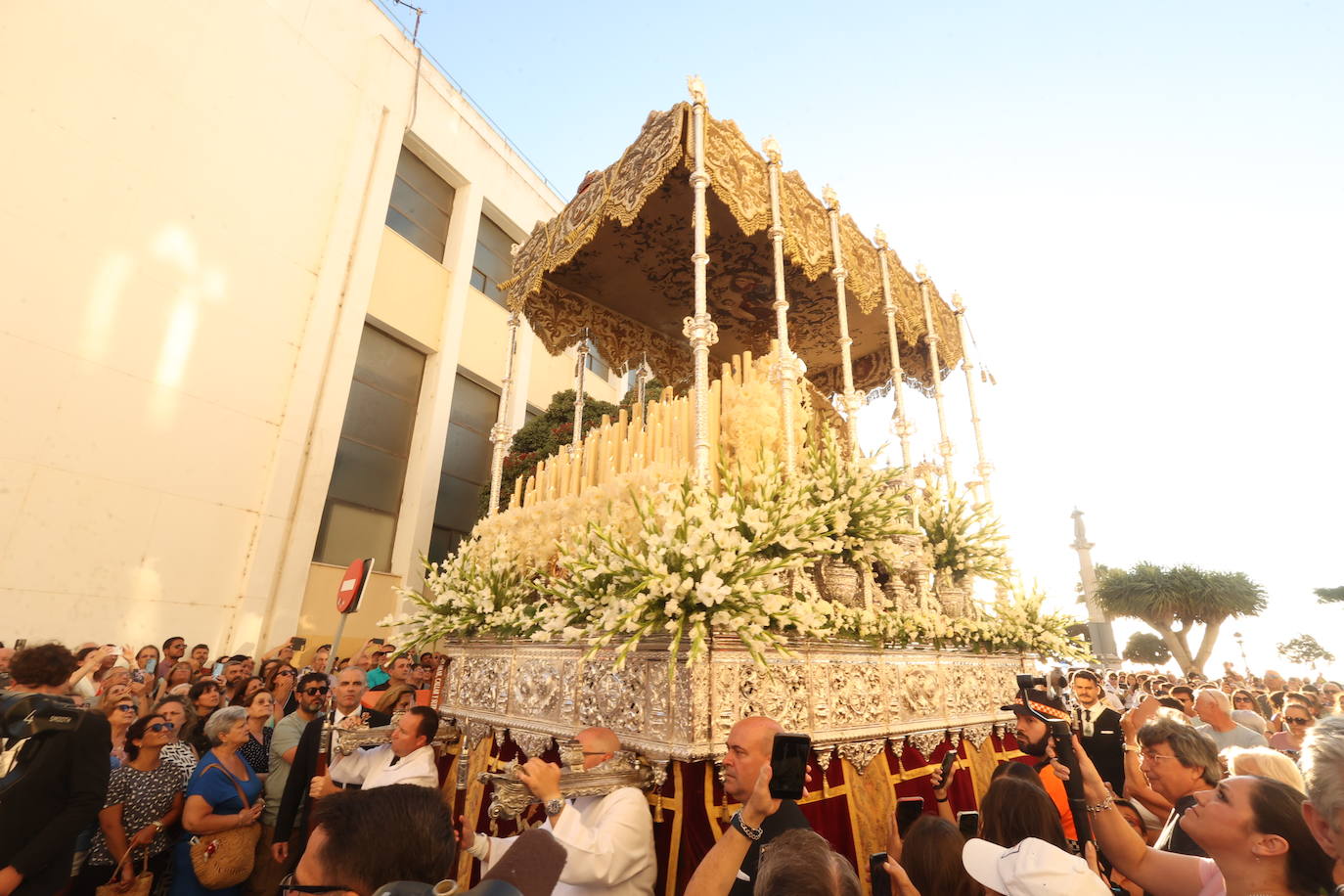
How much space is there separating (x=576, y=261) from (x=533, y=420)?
8593 millimetres

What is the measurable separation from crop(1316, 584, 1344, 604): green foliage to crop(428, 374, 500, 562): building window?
177ft

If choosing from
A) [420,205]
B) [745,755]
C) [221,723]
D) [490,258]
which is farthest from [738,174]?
[490,258]

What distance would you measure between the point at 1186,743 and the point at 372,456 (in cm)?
1470

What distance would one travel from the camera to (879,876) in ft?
8.94

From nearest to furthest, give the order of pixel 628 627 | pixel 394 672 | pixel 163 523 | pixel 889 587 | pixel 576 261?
pixel 628 627, pixel 889 587, pixel 394 672, pixel 576 261, pixel 163 523

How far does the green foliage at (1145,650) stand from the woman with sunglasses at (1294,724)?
52784 millimetres

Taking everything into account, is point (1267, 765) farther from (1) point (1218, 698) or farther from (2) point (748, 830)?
(1) point (1218, 698)

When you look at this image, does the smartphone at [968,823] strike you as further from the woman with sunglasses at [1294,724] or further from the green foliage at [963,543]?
the woman with sunglasses at [1294,724]

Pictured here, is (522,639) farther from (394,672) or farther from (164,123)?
(164,123)

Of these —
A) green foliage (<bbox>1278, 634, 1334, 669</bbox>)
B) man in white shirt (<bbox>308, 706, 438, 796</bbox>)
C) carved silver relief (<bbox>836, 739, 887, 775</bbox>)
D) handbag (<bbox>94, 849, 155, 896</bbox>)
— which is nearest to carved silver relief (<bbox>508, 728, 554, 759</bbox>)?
man in white shirt (<bbox>308, 706, 438, 796</bbox>)

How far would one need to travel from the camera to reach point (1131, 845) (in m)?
2.77

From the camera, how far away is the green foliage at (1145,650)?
50094 mm

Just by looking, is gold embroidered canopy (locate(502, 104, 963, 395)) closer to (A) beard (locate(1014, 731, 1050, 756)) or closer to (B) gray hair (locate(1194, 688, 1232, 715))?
(A) beard (locate(1014, 731, 1050, 756))

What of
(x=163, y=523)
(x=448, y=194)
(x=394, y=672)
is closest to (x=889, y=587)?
(x=394, y=672)
